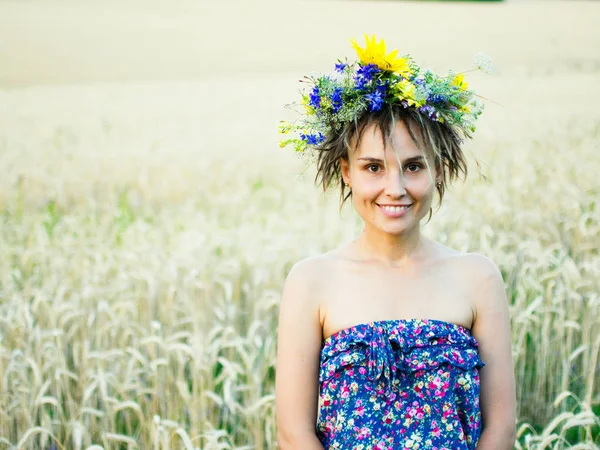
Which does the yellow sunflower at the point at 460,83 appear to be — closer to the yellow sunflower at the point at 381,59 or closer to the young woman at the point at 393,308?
the young woman at the point at 393,308

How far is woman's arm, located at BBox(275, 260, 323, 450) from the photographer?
5.79 feet

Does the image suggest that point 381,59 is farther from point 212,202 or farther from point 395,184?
point 212,202

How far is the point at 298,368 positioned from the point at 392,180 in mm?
492

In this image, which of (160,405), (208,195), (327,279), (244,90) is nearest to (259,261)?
(160,405)

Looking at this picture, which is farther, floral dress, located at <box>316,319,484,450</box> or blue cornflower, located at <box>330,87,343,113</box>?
blue cornflower, located at <box>330,87,343,113</box>

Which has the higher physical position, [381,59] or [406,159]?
[381,59]

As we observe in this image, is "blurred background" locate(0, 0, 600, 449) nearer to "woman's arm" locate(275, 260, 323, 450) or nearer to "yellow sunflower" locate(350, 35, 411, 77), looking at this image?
"woman's arm" locate(275, 260, 323, 450)

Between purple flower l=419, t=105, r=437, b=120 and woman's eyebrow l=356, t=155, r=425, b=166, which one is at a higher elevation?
purple flower l=419, t=105, r=437, b=120

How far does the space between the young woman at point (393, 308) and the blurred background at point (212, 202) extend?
66cm

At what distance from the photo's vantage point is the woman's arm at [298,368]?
1.76 meters

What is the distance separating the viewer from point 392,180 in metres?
1.73

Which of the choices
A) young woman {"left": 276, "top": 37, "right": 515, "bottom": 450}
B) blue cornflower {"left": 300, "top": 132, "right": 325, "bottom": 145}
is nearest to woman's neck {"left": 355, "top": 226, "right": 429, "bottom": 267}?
young woman {"left": 276, "top": 37, "right": 515, "bottom": 450}

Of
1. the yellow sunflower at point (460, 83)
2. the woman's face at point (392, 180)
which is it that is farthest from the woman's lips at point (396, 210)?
the yellow sunflower at point (460, 83)

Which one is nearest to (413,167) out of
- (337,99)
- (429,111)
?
(429,111)
